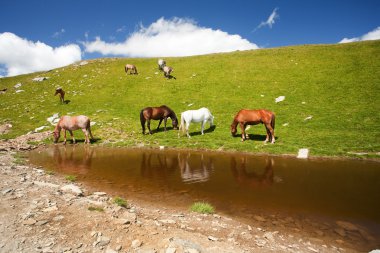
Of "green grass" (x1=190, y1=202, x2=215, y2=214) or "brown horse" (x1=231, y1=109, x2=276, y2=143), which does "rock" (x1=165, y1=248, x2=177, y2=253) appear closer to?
"green grass" (x1=190, y1=202, x2=215, y2=214)

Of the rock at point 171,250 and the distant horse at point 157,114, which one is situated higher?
the distant horse at point 157,114

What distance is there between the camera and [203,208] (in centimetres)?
908

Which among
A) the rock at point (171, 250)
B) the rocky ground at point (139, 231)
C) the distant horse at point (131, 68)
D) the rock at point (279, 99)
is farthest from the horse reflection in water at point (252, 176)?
the distant horse at point (131, 68)

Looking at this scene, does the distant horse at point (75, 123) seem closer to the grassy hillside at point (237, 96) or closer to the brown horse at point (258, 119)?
the grassy hillside at point (237, 96)

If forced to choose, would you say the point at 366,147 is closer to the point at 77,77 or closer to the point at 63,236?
the point at 63,236

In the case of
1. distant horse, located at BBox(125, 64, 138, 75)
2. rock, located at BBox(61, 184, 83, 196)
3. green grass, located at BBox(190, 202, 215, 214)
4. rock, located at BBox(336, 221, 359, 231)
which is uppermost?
distant horse, located at BBox(125, 64, 138, 75)

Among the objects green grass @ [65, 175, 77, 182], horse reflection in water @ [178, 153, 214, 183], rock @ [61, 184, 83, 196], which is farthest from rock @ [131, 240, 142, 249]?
green grass @ [65, 175, 77, 182]

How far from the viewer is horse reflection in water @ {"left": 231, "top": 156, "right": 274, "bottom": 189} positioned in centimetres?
1227

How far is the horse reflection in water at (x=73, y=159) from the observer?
15531mm

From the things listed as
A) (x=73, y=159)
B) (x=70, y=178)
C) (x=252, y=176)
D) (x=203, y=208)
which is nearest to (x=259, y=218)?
(x=203, y=208)

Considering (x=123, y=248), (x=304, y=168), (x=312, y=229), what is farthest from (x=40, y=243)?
(x=304, y=168)

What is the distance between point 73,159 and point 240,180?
12.4 meters

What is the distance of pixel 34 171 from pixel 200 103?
2290cm

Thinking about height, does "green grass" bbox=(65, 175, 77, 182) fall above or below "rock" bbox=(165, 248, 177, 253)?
below
